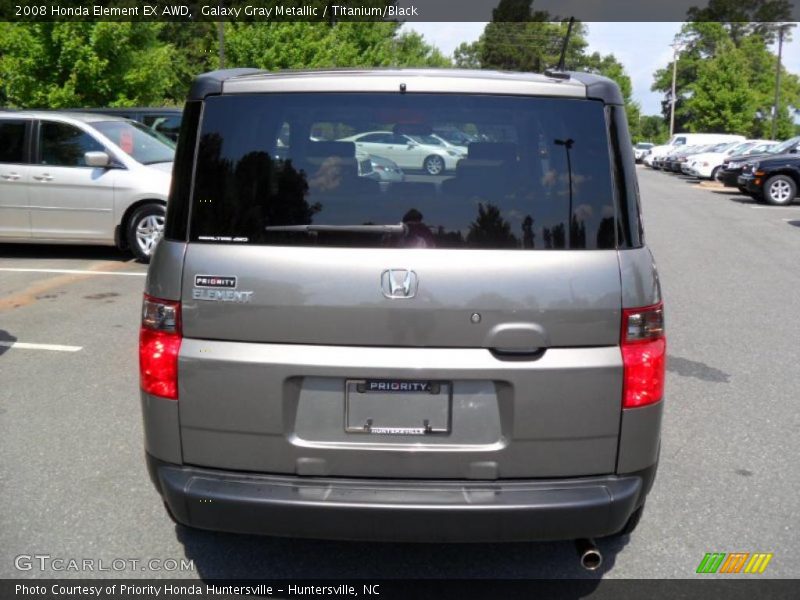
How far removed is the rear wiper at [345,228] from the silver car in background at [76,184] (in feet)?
26.2

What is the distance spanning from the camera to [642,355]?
314 centimetres

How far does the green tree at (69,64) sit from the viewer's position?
19000 millimetres

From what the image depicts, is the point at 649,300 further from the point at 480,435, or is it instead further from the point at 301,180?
the point at 301,180

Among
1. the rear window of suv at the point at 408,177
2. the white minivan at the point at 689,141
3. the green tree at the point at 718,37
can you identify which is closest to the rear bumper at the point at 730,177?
the white minivan at the point at 689,141

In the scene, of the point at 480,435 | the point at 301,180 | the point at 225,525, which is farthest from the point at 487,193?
the point at 225,525

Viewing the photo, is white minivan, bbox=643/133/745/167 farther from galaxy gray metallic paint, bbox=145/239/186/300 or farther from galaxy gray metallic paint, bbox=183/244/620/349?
galaxy gray metallic paint, bbox=145/239/186/300

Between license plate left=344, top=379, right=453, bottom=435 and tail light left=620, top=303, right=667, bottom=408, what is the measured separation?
0.63 metres

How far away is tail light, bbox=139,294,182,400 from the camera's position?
10.4ft

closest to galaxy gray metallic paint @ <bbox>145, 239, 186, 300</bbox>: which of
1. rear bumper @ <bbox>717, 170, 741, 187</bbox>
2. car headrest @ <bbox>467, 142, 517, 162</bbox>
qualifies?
car headrest @ <bbox>467, 142, 517, 162</bbox>

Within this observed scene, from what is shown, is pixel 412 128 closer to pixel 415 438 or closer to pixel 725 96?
pixel 415 438

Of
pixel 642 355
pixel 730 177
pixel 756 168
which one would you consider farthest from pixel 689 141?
pixel 642 355

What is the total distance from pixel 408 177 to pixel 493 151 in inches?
12.4

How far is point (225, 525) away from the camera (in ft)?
10.2

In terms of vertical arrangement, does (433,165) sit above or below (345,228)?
above
